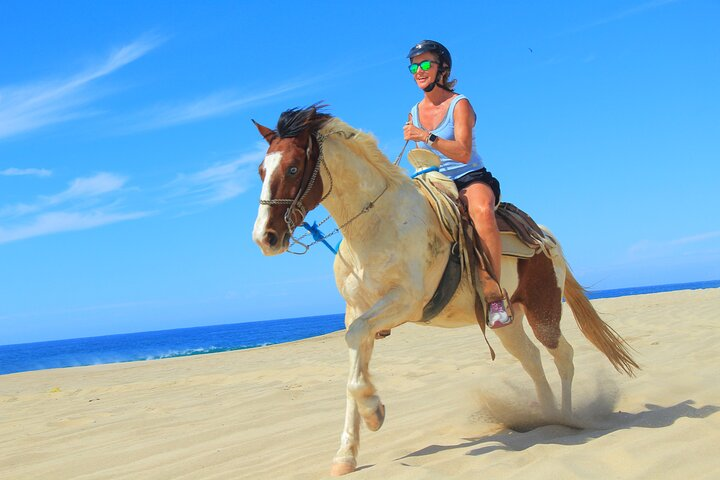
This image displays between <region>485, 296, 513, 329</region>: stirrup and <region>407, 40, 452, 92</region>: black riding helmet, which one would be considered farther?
<region>407, 40, 452, 92</region>: black riding helmet

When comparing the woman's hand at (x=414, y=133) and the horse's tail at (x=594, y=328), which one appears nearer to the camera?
the woman's hand at (x=414, y=133)

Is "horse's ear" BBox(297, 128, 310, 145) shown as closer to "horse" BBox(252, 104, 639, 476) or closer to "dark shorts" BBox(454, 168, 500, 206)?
"horse" BBox(252, 104, 639, 476)

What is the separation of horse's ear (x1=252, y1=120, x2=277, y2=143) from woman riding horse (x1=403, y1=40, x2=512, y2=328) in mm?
1097

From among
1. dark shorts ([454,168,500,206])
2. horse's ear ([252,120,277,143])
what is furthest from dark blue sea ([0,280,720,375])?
horse's ear ([252,120,277,143])

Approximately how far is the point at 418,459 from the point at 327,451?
3.54 ft

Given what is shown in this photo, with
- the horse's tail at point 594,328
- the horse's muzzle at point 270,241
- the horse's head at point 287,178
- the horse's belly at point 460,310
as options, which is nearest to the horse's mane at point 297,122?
the horse's head at point 287,178

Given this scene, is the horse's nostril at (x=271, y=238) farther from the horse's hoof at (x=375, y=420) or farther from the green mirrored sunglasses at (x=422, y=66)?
the green mirrored sunglasses at (x=422, y=66)

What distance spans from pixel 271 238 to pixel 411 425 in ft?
7.92

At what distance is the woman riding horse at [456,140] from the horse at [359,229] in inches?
11.2

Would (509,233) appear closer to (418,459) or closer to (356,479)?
(418,459)

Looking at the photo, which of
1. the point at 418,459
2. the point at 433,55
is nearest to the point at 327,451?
the point at 418,459

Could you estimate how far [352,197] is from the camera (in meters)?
4.27

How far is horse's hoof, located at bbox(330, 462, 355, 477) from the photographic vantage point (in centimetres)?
388

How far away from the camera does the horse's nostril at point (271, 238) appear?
3.72m
